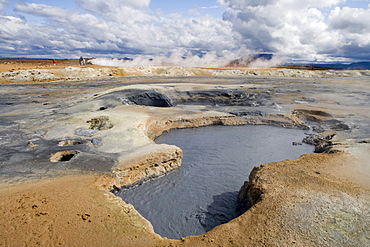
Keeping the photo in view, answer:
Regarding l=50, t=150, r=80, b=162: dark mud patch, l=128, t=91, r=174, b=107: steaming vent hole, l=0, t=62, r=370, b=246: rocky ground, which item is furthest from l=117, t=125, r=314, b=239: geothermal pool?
l=128, t=91, r=174, b=107: steaming vent hole

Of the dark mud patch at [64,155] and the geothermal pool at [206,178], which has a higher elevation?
the dark mud patch at [64,155]

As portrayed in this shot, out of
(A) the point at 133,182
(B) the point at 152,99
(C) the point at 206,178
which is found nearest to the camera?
(A) the point at 133,182

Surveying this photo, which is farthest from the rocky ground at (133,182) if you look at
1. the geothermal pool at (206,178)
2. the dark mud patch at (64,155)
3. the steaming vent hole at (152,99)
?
the steaming vent hole at (152,99)

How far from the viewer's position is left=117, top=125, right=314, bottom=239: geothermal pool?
17.0 feet

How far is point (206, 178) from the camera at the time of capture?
6859 millimetres

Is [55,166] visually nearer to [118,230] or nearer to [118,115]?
[118,230]

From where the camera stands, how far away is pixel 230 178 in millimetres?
6859

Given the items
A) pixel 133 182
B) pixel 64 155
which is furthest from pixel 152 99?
pixel 133 182

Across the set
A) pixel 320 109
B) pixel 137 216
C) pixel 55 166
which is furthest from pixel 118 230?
pixel 320 109

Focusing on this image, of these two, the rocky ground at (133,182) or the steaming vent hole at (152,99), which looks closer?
the rocky ground at (133,182)

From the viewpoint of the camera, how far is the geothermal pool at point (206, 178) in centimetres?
518

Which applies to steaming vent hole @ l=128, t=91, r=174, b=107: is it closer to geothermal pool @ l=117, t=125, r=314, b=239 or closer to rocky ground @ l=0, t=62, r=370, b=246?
rocky ground @ l=0, t=62, r=370, b=246

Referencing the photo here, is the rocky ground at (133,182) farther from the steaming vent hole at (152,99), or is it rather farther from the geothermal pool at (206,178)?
the steaming vent hole at (152,99)

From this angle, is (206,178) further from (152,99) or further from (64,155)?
(152,99)
